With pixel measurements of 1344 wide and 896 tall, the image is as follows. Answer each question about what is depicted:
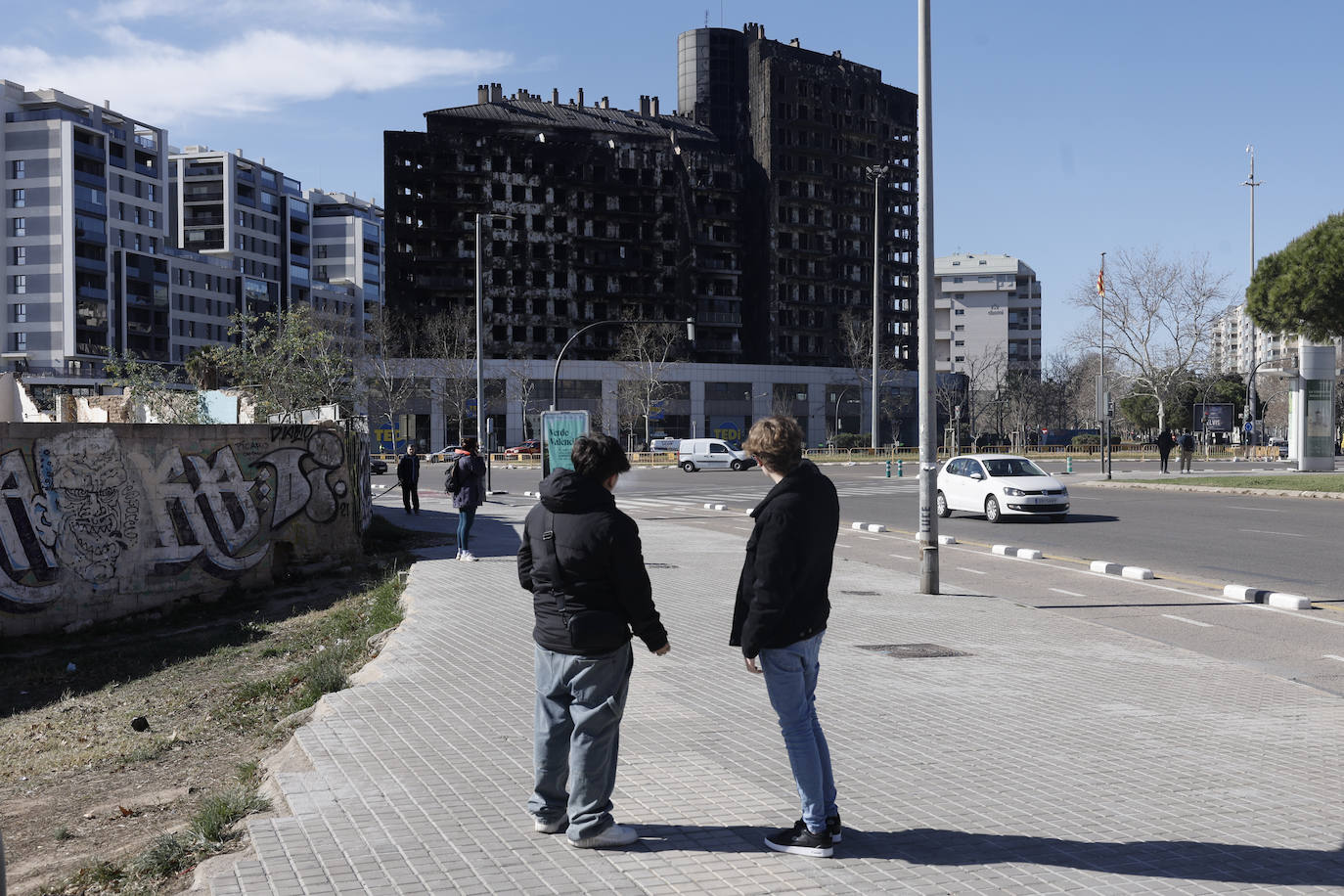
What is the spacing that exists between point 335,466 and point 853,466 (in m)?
42.8

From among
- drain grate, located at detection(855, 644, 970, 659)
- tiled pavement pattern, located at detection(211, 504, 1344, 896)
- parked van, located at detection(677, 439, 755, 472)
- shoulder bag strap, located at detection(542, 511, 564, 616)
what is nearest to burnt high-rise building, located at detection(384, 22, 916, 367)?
parked van, located at detection(677, 439, 755, 472)

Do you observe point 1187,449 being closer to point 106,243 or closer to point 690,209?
point 690,209

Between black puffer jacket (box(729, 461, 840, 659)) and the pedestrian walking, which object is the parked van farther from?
black puffer jacket (box(729, 461, 840, 659))

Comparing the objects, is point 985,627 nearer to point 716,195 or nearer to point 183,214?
point 716,195

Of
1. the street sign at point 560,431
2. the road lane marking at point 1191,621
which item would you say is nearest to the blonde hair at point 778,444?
the road lane marking at point 1191,621

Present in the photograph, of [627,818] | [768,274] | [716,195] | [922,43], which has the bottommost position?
[627,818]

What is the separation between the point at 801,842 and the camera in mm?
4676

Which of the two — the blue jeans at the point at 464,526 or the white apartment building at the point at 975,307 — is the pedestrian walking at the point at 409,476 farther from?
the white apartment building at the point at 975,307

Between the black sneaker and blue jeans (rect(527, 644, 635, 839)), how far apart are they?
2.23 ft

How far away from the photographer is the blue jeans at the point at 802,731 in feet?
15.2

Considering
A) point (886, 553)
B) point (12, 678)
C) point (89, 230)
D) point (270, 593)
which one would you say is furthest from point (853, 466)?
point (89, 230)

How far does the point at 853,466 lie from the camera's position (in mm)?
58625

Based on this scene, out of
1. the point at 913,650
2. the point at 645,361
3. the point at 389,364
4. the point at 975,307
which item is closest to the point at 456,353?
the point at 389,364

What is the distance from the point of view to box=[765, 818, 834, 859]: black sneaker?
15.3 feet
